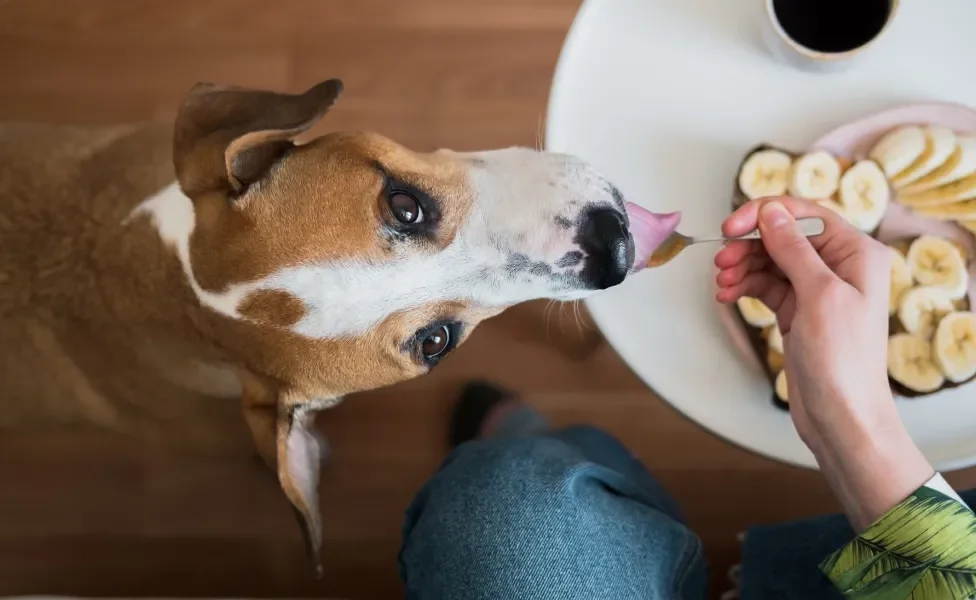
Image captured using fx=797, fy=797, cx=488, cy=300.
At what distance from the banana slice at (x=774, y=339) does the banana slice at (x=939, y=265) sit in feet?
0.81

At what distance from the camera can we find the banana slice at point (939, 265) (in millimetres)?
1383

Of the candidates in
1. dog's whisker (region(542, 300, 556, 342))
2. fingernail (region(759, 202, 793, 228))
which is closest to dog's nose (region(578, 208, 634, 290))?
fingernail (region(759, 202, 793, 228))

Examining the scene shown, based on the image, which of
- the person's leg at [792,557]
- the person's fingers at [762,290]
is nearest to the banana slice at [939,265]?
the person's fingers at [762,290]

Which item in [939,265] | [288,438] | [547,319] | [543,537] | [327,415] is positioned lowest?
[327,415]

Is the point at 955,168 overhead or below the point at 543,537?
overhead

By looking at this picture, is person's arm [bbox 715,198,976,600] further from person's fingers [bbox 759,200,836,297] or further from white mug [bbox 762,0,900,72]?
white mug [bbox 762,0,900,72]

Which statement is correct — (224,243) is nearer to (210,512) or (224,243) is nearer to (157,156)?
(157,156)

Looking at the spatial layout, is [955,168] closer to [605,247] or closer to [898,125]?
[898,125]

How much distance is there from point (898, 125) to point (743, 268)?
38 cm

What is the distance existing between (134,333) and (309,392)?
0.47 m

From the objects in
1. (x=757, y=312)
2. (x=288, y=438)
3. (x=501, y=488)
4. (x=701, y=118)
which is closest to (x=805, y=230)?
(x=757, y=312)

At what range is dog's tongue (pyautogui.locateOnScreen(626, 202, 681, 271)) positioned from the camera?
55.7 inches

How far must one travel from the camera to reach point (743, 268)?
54.7 inches

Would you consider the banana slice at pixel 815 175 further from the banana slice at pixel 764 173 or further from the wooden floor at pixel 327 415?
the wooden floor at pixel 327 415
